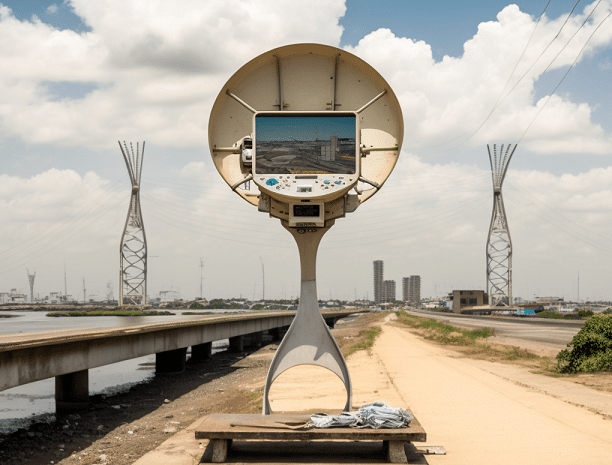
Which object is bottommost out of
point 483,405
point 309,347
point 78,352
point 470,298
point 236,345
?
point 470,298

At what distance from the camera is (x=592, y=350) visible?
833 inches

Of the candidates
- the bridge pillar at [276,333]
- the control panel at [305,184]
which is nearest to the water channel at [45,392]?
the control panel at [305,184]

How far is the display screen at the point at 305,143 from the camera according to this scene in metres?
9.79

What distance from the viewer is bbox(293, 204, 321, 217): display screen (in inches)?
403

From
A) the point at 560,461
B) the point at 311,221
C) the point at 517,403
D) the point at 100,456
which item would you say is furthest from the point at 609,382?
the point at 100,456

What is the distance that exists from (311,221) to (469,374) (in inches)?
468

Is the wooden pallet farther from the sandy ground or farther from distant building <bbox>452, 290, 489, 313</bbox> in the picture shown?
distant building <bbox>452, 290, 489, 313</bbox>

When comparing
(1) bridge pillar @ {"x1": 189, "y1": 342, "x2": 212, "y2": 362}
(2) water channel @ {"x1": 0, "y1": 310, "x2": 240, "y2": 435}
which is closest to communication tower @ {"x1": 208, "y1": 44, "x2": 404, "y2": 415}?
(2) water channel @ {"x1": 0, "y1": 310, "x2": 240, "y2": 435}

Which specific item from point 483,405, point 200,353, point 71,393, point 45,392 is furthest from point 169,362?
point 483,405

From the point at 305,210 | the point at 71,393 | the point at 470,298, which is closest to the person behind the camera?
the point at 305,210

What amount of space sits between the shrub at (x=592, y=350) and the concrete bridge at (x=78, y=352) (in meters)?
15.6

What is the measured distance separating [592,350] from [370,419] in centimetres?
1622

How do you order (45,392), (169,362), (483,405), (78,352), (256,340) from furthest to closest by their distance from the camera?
1. (256,340)
2. (169,362)
3. (45,392)
4. (78,352)
5. (483,405)

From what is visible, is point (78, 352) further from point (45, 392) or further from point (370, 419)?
point (370, 419)
